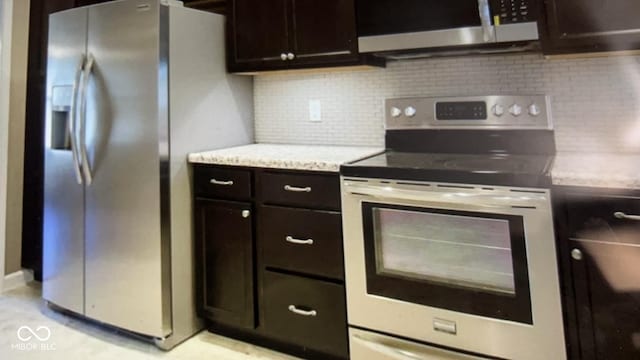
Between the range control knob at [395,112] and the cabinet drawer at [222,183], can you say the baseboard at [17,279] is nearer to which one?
the cabinet drawer at [222,183]

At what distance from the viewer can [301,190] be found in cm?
183

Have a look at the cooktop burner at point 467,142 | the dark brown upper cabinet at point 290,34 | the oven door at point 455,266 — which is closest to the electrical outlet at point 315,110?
the dark brown upper cabinet at point 290,34

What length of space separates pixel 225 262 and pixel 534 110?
5.31 ft

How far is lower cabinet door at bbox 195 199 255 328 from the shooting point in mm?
1996

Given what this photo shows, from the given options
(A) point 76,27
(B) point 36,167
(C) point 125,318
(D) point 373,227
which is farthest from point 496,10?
(B) point 36,167

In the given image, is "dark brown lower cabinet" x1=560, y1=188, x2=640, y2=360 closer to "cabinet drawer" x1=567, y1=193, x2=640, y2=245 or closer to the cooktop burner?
"cabinet drawer" x1=567, y1=193, x2=640, y2=245

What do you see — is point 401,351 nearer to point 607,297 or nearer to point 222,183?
point 607,297

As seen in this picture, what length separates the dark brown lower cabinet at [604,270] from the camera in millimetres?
1268

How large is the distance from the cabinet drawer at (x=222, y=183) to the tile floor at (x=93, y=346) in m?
0.76

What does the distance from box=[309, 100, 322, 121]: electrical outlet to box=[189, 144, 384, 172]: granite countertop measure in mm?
197

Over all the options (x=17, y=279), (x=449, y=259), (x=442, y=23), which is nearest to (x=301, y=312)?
(x=449, y=259)

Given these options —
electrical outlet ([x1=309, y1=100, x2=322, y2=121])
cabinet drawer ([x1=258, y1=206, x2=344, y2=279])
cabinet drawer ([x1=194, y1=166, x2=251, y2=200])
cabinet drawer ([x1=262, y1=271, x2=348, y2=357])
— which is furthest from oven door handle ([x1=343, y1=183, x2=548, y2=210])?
electrical outlet ([x1=309, y1=100, x2=322, y2=121])

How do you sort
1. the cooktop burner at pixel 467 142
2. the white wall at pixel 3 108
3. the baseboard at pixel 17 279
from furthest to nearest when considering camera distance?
the baseboard at pixel 17 279 → the white wall at pixel 3 108 → the cooktop burner at pixel 467 142

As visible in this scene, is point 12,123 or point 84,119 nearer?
point 84,119
